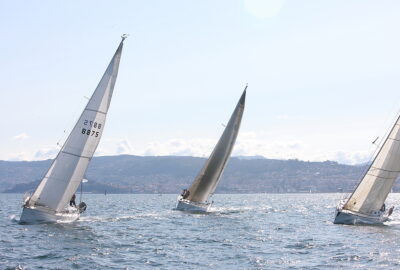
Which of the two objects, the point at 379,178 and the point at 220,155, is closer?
the point at 379,178

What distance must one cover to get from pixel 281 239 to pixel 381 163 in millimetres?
15412

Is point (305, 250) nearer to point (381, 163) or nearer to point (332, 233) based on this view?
point (332, 233)

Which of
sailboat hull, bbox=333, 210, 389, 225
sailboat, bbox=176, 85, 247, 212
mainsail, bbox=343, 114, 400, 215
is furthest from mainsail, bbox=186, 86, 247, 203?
mainsail, bbox=343, 114, 400, 215

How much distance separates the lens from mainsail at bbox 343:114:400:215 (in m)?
46.3

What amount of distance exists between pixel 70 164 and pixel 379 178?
27.4m

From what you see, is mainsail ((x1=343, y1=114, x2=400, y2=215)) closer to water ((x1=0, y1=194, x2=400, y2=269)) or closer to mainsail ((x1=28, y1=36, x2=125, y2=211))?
water ((x1=0, y1=194, x2=400, y2=269))

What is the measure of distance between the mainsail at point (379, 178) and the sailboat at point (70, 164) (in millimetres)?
24029

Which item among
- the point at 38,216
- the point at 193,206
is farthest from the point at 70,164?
the point at 193,206

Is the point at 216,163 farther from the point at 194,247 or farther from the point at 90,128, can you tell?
the point at 194,247

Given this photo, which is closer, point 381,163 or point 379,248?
point 379,248

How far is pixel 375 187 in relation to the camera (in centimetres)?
4738

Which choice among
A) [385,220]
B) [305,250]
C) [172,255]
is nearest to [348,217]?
[385,220]

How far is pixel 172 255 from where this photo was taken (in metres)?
28.7

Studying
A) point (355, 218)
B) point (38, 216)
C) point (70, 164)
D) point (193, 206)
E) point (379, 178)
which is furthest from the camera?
point (193, 206)
